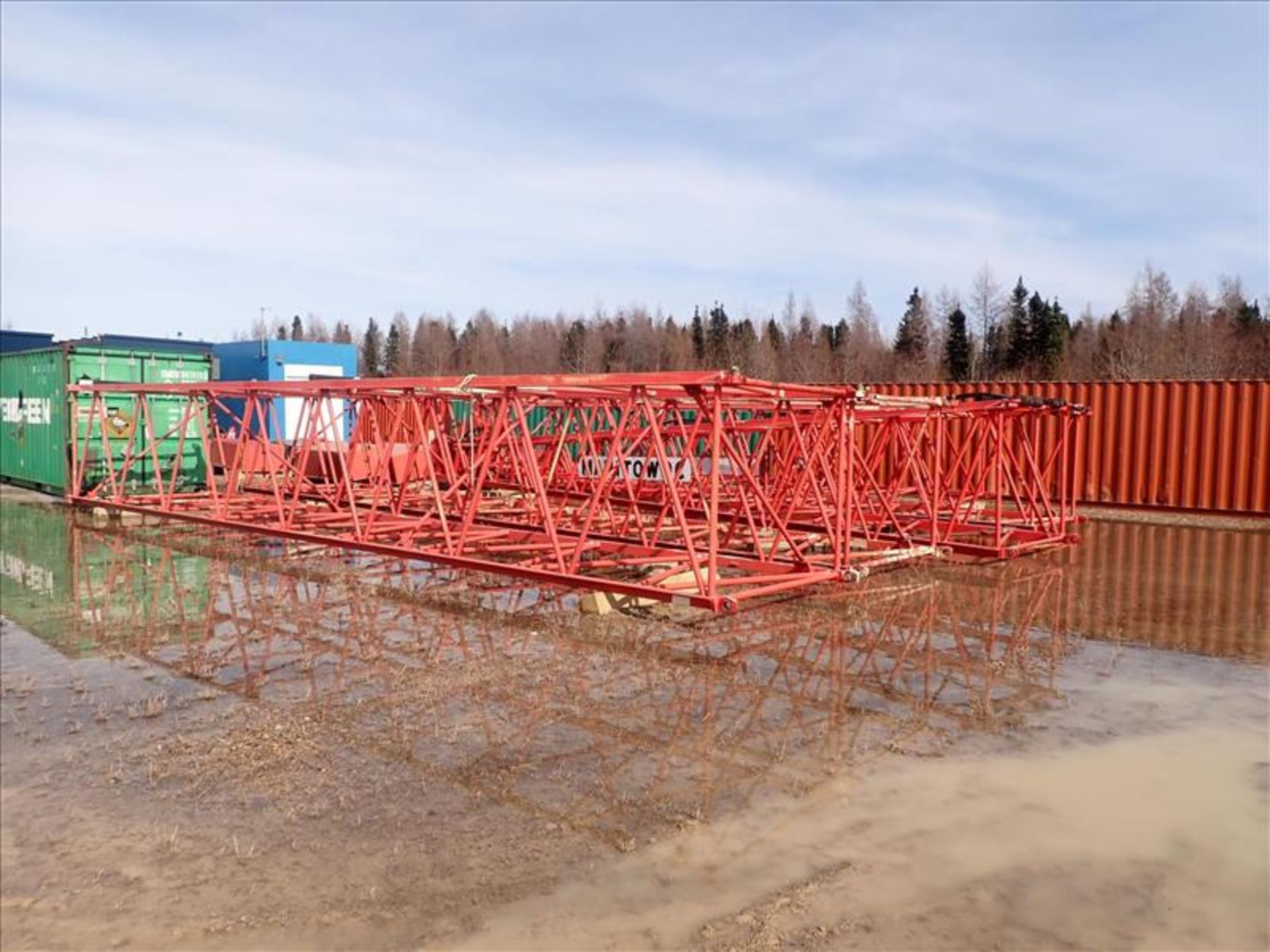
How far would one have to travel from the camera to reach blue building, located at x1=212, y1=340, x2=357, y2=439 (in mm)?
22734

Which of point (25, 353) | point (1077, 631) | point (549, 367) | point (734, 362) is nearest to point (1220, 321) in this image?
point (734, 362)

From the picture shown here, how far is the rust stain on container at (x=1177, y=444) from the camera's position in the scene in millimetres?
15344

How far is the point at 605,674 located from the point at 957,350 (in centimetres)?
5806

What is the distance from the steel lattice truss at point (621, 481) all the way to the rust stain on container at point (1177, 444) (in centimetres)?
74

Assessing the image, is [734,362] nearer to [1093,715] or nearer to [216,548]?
[216,548]

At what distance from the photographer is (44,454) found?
16.8 meters

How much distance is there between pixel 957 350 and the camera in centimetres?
5953

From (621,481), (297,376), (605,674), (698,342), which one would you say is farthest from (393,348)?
(605,674)

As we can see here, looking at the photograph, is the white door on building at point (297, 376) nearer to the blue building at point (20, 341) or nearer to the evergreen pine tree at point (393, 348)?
the blue building at point (20, 341)

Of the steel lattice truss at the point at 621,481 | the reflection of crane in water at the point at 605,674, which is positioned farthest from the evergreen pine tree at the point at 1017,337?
the reflection of crane in water at the point at 605,674

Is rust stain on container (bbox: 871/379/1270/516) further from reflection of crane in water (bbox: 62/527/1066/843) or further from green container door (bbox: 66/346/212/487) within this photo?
green container door (bbox: 66/346/212/487)

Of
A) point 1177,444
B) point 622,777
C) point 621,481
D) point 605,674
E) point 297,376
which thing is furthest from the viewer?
point 297,376

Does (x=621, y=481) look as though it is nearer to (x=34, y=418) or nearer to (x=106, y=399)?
(x=106, y=399)

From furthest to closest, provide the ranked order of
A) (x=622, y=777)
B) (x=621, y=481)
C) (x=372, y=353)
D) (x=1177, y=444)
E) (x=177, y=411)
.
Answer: (x=372, y=353)
(x=621, y=481)
(x=177, y=411)
(x=1177, y=444)
(x=622, y=777)
